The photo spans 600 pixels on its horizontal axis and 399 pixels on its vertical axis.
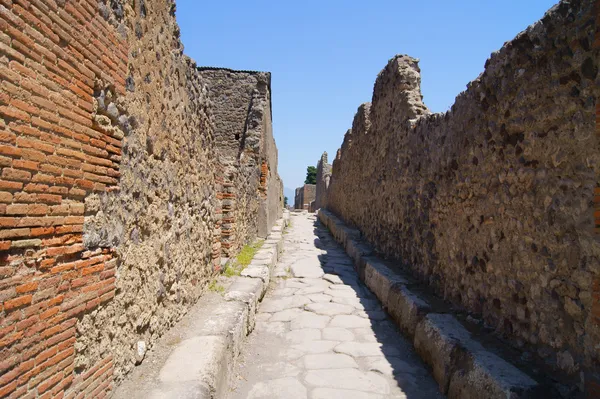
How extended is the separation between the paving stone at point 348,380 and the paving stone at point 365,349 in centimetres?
34

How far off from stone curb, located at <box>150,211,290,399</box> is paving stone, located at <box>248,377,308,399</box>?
222 millimetres

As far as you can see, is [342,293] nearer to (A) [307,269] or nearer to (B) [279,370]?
(A) [307,269]

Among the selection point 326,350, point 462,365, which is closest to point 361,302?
point 326,350

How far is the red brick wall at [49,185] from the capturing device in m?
1.36

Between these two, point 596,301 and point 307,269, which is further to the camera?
point 307,269

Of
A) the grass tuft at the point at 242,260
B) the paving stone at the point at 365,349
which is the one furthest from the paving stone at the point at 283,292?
the paving stone at the point at 365,349

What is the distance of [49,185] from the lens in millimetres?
1552

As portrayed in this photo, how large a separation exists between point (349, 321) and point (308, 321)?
433mm

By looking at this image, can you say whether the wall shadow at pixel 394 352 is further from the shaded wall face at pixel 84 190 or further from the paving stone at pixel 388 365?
the shaded wall face at pixel 84 190

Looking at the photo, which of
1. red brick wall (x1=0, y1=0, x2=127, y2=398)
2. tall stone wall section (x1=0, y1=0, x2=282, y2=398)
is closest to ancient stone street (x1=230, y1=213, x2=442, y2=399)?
tall stone wall section (x1=0, y1=0, x2=282, y2=398)

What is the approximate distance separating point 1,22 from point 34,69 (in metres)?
0.19

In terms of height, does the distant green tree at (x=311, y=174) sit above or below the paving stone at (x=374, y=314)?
above

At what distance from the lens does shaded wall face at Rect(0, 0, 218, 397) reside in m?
1.39

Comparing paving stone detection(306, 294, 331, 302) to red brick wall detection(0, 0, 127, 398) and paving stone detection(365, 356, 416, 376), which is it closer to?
paving stone detection(365, 356, 416, 376)
